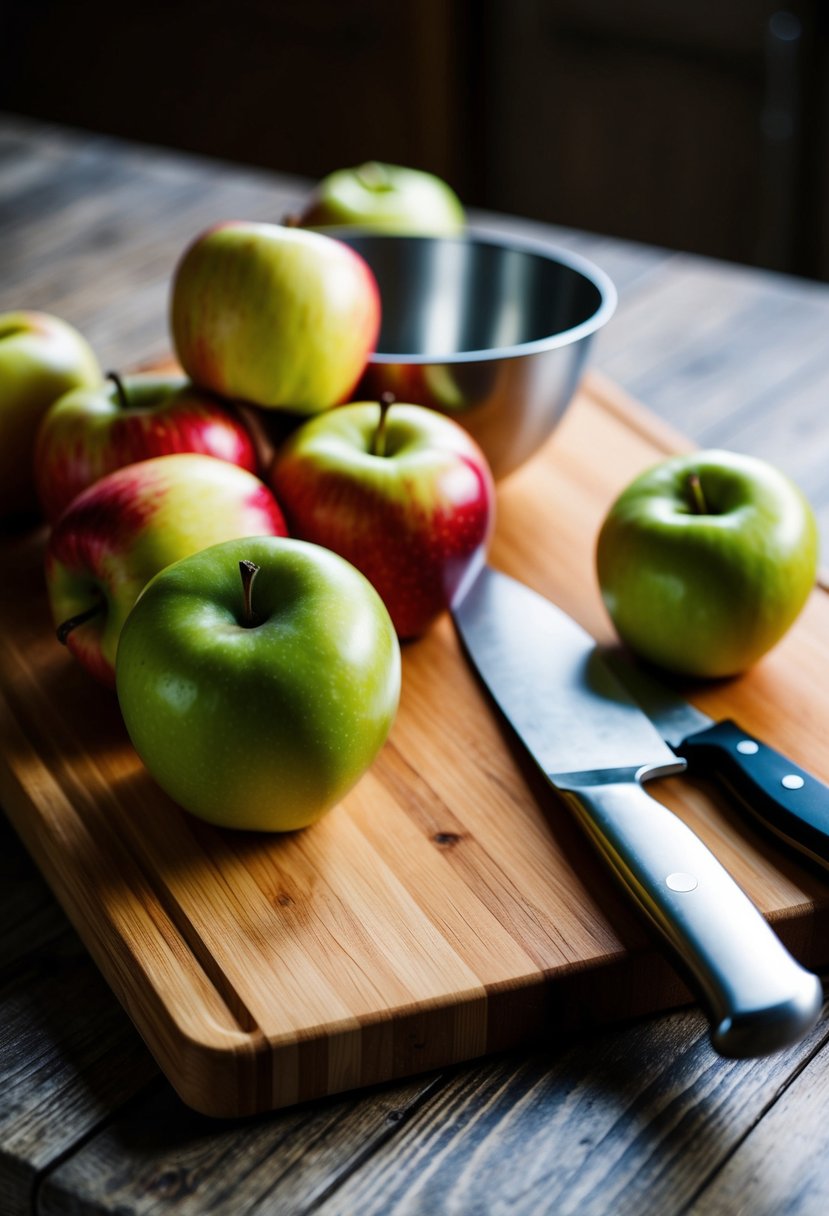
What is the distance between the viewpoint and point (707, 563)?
2.59 ft

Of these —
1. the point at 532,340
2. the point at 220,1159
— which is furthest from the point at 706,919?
the point at 532,340

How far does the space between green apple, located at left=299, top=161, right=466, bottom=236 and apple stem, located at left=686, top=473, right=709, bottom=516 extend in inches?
20.7

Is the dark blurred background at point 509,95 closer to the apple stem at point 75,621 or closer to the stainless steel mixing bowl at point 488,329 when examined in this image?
the stainless steel mixing bowl at point 488,329

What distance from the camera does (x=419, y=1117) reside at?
605mm

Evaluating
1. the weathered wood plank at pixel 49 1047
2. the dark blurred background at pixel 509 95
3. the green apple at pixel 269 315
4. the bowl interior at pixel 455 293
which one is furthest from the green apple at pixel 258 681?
the dark blurred background at pixel 509 95

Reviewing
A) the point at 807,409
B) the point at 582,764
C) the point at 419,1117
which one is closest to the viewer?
the point at 419,1117

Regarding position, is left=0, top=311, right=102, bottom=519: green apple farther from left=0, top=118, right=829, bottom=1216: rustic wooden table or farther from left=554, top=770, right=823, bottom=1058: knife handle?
left=554, top=770, right=823, bottom=1058: knife handle

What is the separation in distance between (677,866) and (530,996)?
0.10 meters

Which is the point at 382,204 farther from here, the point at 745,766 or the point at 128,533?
the point at 745,766

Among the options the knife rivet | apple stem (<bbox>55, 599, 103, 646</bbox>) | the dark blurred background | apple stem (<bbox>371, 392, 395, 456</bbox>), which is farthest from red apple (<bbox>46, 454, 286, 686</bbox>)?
the dark blurred background

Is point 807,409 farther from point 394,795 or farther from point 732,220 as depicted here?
point 732,220

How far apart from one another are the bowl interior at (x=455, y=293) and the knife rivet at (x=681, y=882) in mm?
623

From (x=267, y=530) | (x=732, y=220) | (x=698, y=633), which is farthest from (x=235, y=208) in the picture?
(x=732, y=220)

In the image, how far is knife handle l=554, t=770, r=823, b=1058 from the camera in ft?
1.81
